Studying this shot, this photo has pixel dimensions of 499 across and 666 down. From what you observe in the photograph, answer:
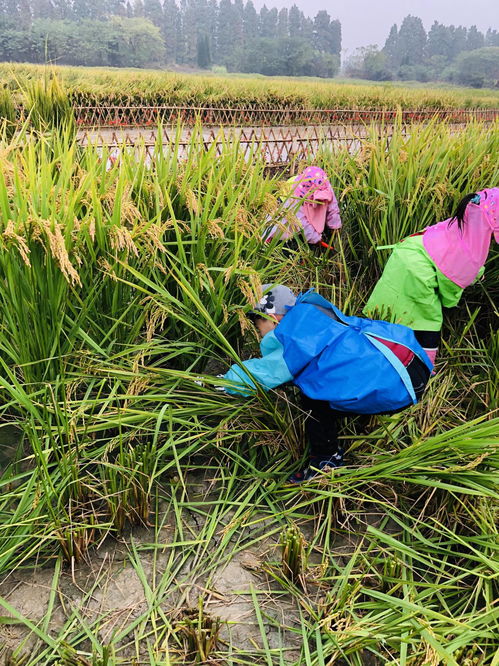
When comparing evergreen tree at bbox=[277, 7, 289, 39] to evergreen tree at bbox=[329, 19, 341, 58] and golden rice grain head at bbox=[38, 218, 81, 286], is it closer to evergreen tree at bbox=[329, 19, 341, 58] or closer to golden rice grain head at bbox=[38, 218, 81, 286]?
evergreen tree at bbox=[329, 19, 341, 58]

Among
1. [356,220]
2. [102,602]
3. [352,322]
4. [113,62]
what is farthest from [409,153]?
[113,62]

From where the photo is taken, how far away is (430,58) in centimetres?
11250

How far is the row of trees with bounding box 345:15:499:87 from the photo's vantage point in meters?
94.6

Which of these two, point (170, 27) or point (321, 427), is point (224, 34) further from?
point (321, 427)

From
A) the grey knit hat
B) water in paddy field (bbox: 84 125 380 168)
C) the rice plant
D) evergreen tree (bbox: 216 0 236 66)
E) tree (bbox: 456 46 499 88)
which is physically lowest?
the grey knit hat

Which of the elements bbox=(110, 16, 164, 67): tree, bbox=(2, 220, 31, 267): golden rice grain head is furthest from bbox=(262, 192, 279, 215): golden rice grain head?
bbox=(110, 16, 164, 67): tree

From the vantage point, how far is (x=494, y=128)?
13.2 ft

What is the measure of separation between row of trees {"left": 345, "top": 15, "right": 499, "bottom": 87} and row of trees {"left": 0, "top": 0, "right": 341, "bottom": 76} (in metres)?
8.47

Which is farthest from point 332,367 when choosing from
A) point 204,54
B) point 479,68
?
point 479,68

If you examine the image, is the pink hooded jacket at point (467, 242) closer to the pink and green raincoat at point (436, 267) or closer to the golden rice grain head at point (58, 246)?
the pink and green raincoat at point (436, 267)

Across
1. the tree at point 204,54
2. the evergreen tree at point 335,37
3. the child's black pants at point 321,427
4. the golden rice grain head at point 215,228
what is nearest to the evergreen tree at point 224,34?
the tree at point 204,54

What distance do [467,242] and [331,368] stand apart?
126 cm

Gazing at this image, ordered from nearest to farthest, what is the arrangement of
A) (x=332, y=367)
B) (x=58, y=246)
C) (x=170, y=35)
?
(x=58, y=246) < (x=332, y=367) < (x=170, y=35)

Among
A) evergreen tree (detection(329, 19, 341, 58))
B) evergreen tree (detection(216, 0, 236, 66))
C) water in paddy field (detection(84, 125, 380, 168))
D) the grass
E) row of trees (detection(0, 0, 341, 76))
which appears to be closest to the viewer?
water in paddy field (detection(84, 125, 380, 168))
